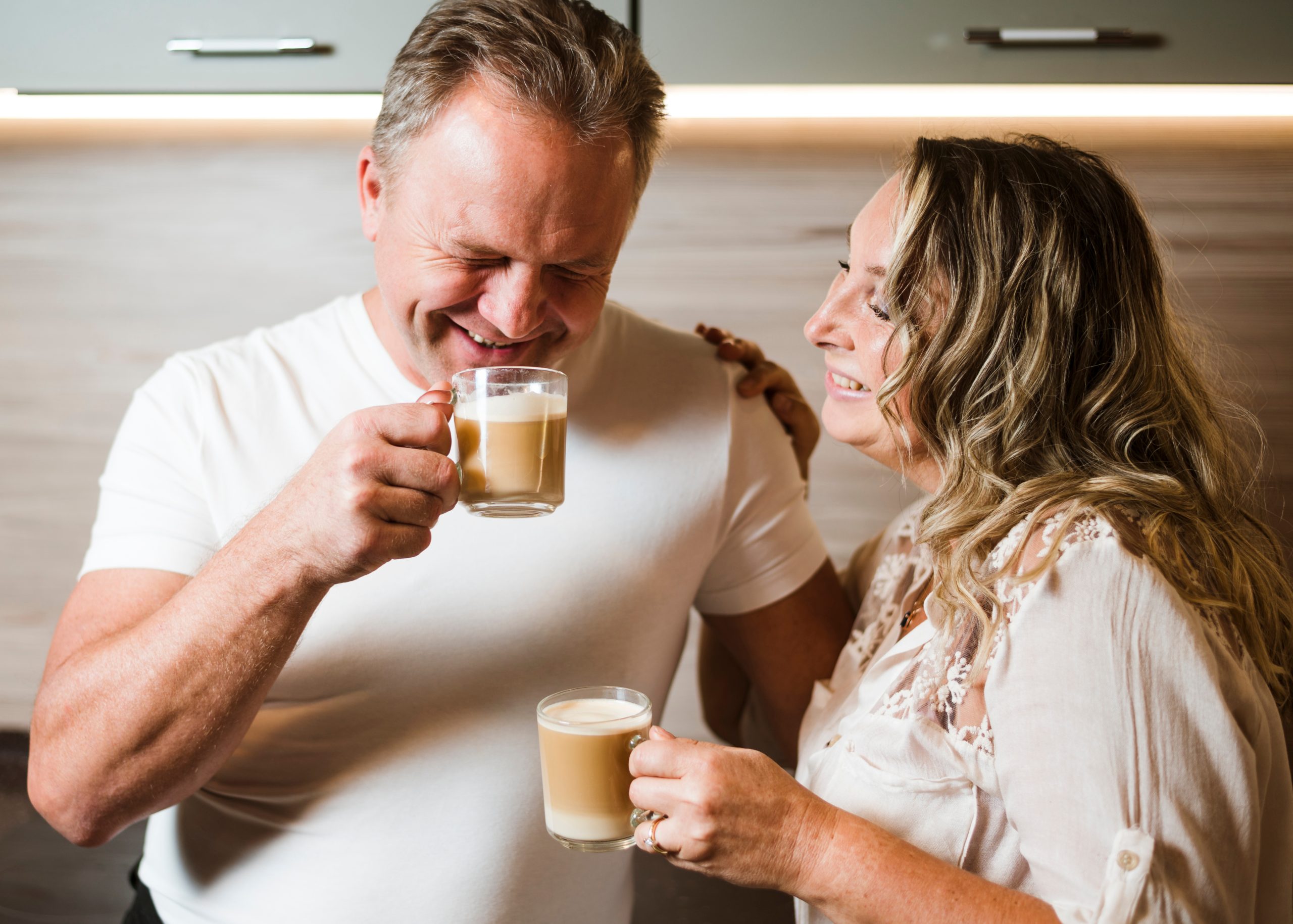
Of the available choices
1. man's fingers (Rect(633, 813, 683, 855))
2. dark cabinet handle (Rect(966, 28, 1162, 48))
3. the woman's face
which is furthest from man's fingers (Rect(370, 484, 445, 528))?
dark cabinet handle (Rect(966, 28, 1162, 48))

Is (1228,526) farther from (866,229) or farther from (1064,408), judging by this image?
(866,229)

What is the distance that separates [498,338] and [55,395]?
1222mm

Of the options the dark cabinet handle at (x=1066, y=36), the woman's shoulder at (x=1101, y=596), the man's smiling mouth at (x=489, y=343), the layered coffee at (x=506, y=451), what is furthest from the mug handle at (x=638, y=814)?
the dark cabinet handle at (x=1066, y=36)

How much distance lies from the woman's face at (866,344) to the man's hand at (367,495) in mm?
499

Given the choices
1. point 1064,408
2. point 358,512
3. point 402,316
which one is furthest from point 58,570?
point 1064,408

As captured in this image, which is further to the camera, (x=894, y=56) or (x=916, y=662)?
(x=894, y=56)

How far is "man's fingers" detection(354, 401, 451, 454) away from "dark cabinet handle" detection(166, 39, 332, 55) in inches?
32.3

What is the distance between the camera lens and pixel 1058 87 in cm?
151

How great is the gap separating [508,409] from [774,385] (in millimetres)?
589

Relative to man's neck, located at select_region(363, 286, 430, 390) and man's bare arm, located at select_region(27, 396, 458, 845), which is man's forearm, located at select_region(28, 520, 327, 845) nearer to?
man's bare arm, located at select_region(27, 396, 458, 845)

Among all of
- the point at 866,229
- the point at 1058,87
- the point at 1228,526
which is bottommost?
the point at 1228,526

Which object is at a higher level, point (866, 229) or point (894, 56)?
point (894, 56)

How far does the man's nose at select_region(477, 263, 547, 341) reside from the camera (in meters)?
1.13

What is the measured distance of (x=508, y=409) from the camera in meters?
1.00
